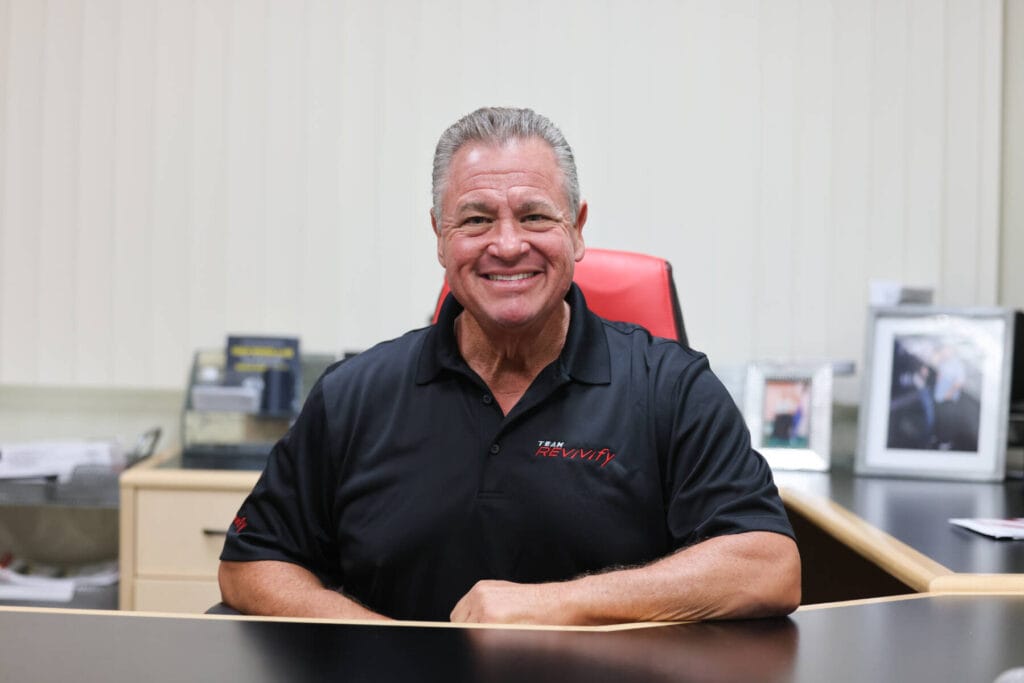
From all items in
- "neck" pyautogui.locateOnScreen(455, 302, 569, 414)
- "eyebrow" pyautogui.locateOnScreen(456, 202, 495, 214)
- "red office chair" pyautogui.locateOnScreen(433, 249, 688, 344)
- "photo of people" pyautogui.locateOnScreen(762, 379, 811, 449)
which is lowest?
"photo of people" pyautogui.locateOnScreen(762, 379, 811, 449)

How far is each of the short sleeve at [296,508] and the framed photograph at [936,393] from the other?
142 centimetres

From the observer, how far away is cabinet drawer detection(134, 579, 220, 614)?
2373 millimetres

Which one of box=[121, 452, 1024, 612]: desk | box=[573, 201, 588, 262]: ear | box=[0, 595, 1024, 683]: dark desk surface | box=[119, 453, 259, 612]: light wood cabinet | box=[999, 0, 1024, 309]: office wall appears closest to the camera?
box=[0, 595, 1024, 683]: dark desk surface

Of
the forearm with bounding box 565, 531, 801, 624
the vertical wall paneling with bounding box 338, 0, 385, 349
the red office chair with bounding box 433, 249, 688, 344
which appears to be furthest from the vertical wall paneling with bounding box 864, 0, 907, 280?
the forearm with bounding box 565, 531, 801, 624

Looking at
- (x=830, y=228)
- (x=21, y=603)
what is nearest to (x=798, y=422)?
(x=830, y=228)

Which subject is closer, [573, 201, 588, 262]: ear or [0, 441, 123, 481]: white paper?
[573, 201, 588, 262]: ear

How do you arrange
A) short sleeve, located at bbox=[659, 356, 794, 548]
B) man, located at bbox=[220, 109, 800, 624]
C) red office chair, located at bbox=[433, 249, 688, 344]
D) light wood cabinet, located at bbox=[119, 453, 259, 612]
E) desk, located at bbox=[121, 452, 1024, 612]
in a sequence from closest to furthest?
short sleeve, located at bbox=[659, 356, 794, 548], man, located at bbox=[220, 109, 800, 624], red office chair, located at bbox=[433, 249, 688, 344], desk, located at bbox=[121, 452, 1024, 612], light wood cabinet, located at bbox=[119, 453, 259, 612]

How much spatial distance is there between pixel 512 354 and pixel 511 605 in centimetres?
47

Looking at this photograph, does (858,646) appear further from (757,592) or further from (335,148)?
(335,148)

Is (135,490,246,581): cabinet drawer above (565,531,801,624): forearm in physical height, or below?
below

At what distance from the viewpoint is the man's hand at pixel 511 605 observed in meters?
1.20

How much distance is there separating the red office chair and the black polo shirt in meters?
0.34

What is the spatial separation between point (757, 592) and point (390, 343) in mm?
725

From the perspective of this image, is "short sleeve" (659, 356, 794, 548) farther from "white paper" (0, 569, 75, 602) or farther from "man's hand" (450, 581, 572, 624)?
"white paper" (0, 569, 75, 602)
